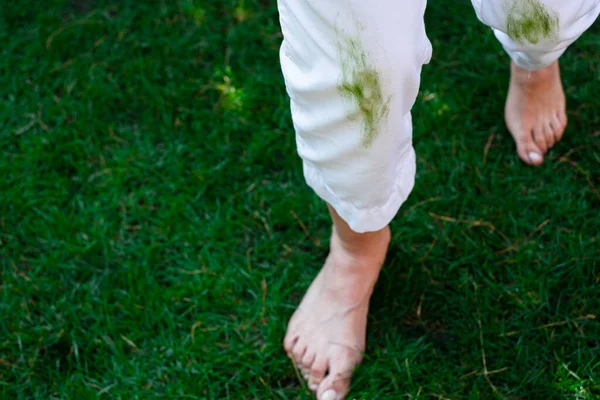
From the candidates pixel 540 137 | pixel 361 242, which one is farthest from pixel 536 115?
pixel 361 242

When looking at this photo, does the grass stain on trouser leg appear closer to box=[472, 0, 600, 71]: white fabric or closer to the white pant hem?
box=[472, 0, 600, 71]: white fabric

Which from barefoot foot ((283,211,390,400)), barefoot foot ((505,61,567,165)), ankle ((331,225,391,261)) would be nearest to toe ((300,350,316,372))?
barefoot foot ((283,211,390,400))

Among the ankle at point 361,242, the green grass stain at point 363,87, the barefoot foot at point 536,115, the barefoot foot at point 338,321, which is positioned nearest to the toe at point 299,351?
the barefoot foot at point 338,321

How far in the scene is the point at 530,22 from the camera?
3.63 feet

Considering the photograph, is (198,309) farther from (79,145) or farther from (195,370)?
(79,145)

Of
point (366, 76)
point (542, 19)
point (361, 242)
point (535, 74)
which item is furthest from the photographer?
point (535, 74)

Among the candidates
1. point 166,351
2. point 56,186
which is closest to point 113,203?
point 56,186

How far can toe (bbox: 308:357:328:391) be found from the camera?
1.42 metres

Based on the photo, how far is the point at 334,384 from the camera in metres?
1.40

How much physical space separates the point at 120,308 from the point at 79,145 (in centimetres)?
54

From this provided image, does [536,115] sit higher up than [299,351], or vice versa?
[536,115]

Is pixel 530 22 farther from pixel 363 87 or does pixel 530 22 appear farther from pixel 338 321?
pixel 338 321

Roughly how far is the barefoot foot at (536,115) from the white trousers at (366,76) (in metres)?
0.51

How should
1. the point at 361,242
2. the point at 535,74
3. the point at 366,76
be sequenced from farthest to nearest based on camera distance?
the point at 535,74 → the point at 361,242 → the point at 366,76
